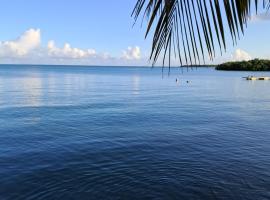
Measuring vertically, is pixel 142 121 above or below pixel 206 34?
below

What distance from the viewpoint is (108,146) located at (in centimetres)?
1803

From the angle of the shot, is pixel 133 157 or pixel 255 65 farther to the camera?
pixel 255 65

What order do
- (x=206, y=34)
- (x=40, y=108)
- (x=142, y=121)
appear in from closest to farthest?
(x=206, y=34), (x=142, y=121), (x=40, y=108)

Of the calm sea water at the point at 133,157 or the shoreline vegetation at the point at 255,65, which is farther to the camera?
the shoreline vegetation at the point at 255,65

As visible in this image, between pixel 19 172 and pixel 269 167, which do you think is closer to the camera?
pixel 19 172

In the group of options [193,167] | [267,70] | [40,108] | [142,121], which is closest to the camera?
[193,167]

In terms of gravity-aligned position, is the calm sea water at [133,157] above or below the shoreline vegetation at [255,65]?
below

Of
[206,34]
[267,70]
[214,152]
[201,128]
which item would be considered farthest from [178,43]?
[267,70]

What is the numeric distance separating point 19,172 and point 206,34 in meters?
13.6

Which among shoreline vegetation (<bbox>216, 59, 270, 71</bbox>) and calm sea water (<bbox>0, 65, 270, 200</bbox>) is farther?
shoreline vegetation (<bbox>216, 59, 270, 71</bbox>)

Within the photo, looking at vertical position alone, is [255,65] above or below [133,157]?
above

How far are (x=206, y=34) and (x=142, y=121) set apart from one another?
2505 centimetres

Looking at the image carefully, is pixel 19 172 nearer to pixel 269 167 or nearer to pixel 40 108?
pixel 269 167

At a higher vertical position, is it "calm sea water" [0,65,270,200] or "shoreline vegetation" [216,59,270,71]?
"shoreline vegetation" [216,59,270,71]
